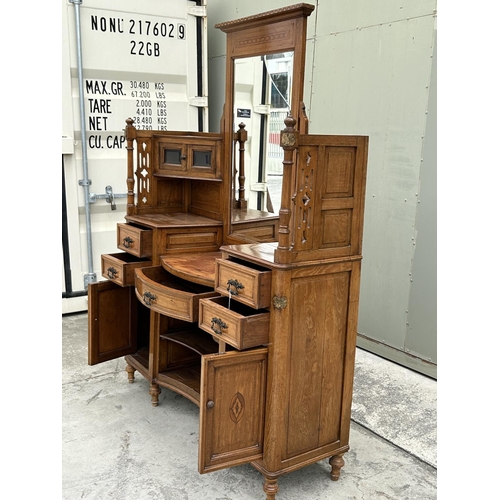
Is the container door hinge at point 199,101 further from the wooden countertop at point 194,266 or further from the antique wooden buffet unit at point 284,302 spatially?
the wooden countertop at point 194,266

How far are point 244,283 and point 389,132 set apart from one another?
1.87m

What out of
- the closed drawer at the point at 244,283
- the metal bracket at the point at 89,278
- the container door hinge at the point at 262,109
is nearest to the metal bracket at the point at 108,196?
the metal bracket at the point at 89,278

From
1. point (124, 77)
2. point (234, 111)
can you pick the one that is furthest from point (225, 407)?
point (124, 77)

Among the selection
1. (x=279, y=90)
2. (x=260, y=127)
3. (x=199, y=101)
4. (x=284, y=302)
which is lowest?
(x=284, y=302)

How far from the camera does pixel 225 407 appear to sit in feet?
7.79

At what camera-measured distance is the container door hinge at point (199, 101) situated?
191 inches

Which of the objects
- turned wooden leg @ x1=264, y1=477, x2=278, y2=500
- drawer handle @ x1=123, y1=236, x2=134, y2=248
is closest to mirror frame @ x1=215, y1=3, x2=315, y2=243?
drawer handle @ x1=123, y1=236, x2=134, y2=248

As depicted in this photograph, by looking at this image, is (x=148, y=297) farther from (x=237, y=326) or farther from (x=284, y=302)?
(x=284, y=302)

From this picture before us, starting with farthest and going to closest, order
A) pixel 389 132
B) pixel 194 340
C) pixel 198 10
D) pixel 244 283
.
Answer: pixel 198 10, pixel 389 132, pixel 194 340, pixel 244 283

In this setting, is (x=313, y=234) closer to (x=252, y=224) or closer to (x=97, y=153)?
(x=252, y=224)

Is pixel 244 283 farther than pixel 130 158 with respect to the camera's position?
No

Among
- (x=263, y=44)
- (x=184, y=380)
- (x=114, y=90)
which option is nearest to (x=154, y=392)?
(x=184, y=380)

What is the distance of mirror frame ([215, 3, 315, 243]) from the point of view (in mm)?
2541

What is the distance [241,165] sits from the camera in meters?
3.16
